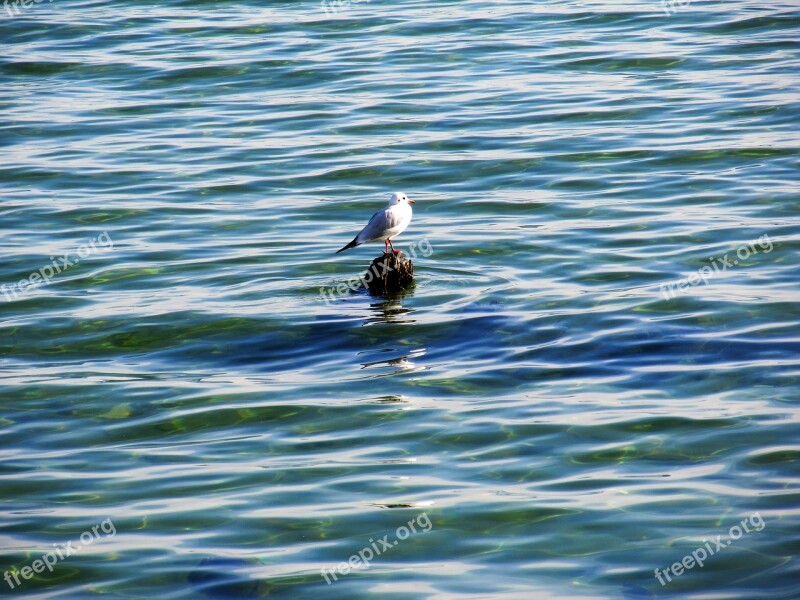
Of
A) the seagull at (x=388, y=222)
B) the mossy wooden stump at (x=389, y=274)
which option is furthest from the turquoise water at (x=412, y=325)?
the seagull at (x=388, y=222)

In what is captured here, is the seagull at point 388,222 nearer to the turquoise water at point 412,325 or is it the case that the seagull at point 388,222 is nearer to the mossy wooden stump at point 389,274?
the mossy wooden stump at point 389,274

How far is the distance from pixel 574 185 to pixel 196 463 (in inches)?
338

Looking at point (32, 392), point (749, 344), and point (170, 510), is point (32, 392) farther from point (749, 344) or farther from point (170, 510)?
point (749, 344)

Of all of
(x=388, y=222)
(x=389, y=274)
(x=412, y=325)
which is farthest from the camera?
(x=389, y=274)

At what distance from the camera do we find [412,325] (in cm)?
1084

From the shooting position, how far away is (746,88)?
19.1 m

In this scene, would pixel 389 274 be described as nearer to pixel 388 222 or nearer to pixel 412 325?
pixel 388 222

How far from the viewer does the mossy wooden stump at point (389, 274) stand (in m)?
11.6

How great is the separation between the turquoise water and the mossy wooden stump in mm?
282

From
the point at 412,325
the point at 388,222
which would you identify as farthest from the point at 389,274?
the point at 412,325

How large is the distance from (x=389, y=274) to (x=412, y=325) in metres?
0.99

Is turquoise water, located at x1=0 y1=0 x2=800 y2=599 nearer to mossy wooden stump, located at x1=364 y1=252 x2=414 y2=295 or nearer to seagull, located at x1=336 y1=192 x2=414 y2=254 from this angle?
mossy wooden stump, located at x1=364 y1=252 x2=414 y2=295

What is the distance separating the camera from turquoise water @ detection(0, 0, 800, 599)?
700 cm

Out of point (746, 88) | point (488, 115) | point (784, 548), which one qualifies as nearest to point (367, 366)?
point (784, 548)
